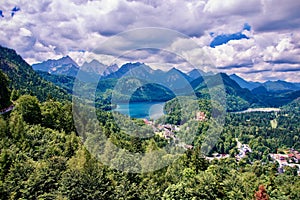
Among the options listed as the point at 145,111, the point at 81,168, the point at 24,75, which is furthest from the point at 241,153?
the point at 24,75

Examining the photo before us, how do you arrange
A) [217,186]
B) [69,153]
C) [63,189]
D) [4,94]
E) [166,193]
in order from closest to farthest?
[63,189] → [166,193] → [217,186] → [69,153] → [4,94]

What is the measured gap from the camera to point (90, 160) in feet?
53.7

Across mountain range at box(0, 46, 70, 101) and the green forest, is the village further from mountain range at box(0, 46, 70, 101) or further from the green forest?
mountain range at box(0, 46, 70, 101)

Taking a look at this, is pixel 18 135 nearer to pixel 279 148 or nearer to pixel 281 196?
pixel 281 196

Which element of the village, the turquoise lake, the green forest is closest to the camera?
the green forest

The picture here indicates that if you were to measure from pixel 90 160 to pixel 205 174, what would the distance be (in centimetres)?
700

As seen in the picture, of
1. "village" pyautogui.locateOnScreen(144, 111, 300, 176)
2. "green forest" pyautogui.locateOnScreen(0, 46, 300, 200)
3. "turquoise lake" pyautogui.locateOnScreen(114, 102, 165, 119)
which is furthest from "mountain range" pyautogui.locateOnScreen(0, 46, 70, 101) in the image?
"green forest" pyautogui.locateOnScreen(0, 46, 300, 200)

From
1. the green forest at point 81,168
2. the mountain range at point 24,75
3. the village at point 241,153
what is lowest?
the village at point 241,153

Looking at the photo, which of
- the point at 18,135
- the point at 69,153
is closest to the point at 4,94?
the point at 18,135

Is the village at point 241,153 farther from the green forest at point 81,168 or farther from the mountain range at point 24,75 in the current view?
the mountain range at point 24,75

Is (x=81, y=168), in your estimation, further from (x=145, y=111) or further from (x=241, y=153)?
(x=241, y=153)

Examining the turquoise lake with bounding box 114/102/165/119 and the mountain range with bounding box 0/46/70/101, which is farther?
the mountain range with bounding box 0/46/70/101

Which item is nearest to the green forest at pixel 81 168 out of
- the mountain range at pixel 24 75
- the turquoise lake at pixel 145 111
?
the turquoise lake at pixel 145 111

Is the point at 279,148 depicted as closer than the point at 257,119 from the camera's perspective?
Yes
